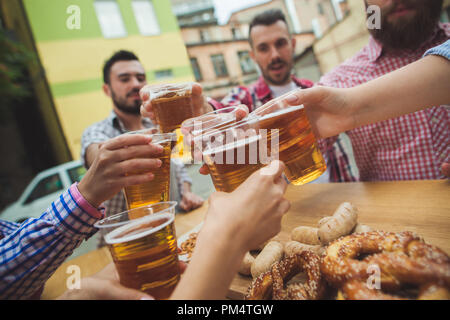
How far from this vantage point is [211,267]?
2.06 ft

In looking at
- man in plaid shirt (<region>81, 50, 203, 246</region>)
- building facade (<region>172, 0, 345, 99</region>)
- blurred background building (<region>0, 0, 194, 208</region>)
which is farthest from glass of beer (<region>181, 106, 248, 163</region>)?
building facade (<region>172, 0, 345, 99</region>)

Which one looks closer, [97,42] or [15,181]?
[97,42]

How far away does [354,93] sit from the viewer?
1.42m

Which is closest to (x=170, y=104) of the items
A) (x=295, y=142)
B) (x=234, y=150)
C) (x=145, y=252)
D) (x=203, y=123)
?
(x=203, y=123)

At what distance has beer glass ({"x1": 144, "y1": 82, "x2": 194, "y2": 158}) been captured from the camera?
1288 millimetres

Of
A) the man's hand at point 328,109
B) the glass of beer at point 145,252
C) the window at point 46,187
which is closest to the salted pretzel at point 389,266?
the glass of beer at point 145,252

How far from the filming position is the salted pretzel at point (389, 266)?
0.65m

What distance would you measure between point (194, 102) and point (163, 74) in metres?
13.2

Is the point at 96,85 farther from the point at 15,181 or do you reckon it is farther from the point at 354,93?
the point at 354,93

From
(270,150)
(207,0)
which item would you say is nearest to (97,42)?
(270,150)

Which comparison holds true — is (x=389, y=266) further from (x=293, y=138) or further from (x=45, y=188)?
(x=45, y=188)

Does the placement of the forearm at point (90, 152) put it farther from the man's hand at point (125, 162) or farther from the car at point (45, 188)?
the car at point (45, 188)

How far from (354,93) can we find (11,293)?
2035 mm

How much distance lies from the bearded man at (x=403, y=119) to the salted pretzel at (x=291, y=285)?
5.59 feet
